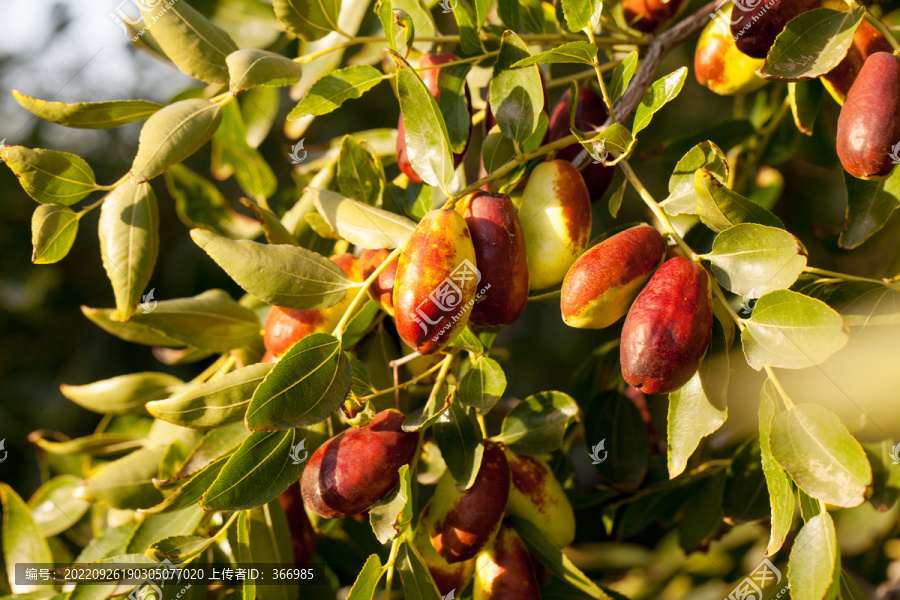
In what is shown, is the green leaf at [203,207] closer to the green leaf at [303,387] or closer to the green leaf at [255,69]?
the green leaf at [255,69]

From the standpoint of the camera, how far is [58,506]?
119cm

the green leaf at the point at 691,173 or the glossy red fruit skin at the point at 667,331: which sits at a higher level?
the green leaf at the point at 691,173

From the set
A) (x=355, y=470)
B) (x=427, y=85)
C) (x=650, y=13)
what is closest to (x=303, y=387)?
(x=355, y=470)

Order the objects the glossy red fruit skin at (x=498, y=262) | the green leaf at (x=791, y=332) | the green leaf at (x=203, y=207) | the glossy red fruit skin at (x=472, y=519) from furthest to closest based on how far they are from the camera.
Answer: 1. the green leaf at (x=203, y=207)
2. the glossy red fruit skin at (x=472, y=519)
3. the glossy red fruit skin at (x=498, y=262)
4. the green leaf at (x=791, y=332)

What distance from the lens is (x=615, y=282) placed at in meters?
0.66

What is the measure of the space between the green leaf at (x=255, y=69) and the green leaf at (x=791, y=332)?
0.59 m

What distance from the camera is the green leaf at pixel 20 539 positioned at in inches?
43.0

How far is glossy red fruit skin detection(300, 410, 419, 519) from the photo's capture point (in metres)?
0.72

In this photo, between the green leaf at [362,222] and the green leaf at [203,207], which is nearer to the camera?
the green leaf at [362,222]

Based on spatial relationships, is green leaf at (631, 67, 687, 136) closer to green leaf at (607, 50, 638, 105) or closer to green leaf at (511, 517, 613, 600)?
green leaf at (607, 50, 638, 105)

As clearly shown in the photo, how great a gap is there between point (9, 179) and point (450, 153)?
7.01 ft

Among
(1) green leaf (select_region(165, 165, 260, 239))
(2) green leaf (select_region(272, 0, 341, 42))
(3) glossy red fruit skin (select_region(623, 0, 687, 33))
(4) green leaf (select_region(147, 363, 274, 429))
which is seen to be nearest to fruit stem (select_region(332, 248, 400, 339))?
(4) green leaf (select_region(147, 363, 274, 429))

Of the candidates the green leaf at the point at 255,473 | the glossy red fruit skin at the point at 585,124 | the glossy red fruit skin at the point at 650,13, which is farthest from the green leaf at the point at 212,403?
the glossy red fruit skin at the point at 650,13

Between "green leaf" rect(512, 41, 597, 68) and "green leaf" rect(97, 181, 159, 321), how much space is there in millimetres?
531
